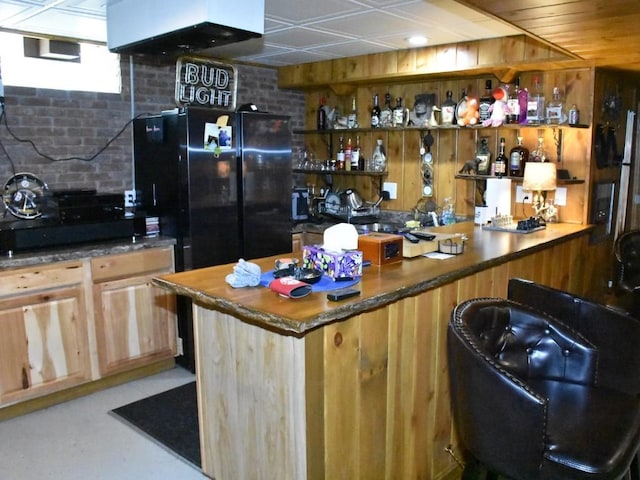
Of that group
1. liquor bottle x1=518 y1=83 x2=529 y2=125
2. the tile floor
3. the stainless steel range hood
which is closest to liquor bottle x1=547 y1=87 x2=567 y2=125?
liquor bottle x1=518 y1=83 x2=529 y2=125

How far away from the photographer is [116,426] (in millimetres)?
3080

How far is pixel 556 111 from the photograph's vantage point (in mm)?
3781

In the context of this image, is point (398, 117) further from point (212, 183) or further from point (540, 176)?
point (212, 183)

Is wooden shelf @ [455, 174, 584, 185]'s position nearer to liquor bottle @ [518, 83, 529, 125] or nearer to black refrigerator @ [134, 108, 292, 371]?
liquor bottle @ [518, 83, 529, 125]

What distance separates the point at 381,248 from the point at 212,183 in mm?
1669

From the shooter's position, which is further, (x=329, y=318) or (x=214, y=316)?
(x=214, y=316)

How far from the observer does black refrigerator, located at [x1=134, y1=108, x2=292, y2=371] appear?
142 inches

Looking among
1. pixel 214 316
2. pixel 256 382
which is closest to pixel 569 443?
pixel 256 382

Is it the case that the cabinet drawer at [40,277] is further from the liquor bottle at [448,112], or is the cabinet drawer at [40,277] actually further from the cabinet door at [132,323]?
the liquor bottle at [448,112]

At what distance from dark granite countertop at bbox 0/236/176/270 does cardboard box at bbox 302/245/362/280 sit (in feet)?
5.51

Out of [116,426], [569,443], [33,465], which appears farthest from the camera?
[116,426]

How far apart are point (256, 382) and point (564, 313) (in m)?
1.28

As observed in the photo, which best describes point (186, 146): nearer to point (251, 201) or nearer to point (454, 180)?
point (251, 201)

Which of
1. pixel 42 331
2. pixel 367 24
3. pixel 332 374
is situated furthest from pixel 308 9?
pixel 42 331
